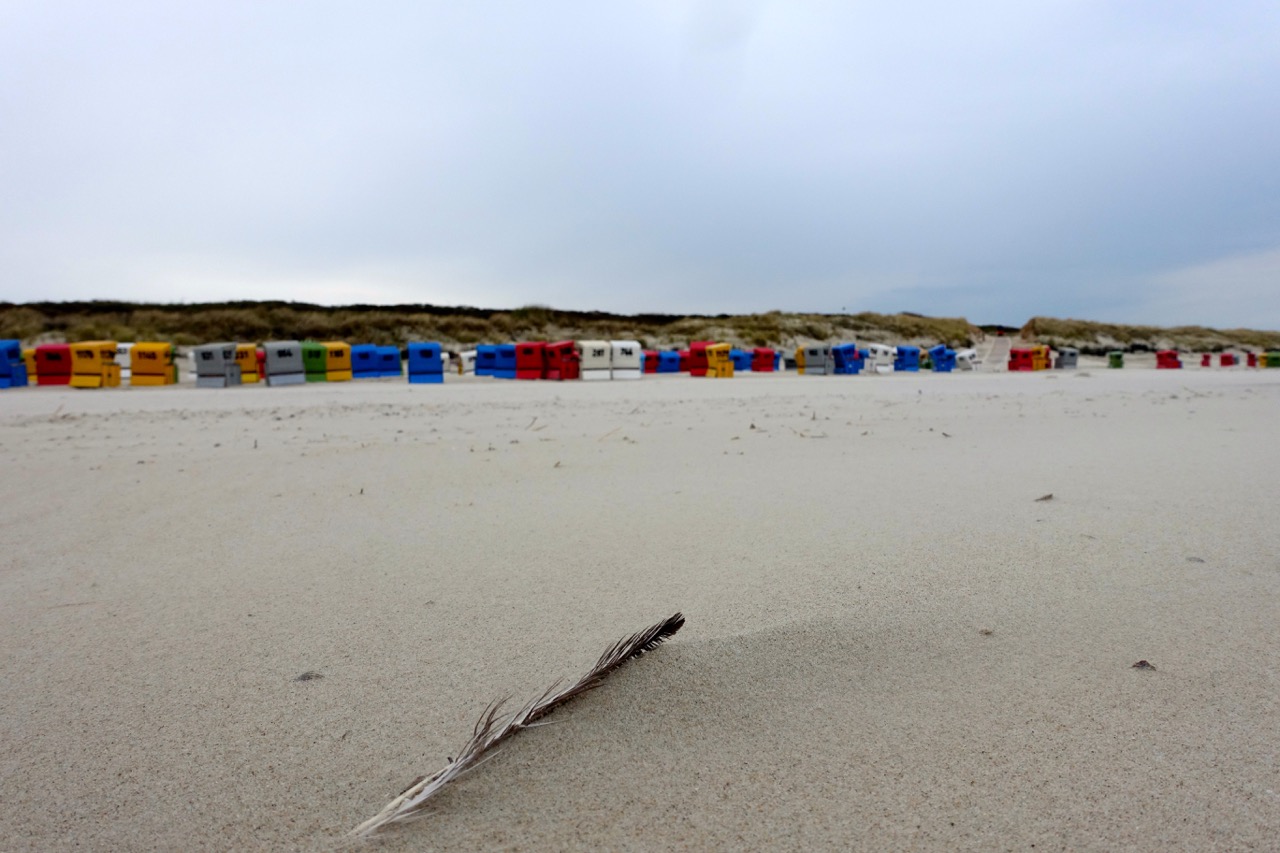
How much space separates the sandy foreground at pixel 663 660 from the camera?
1.04m

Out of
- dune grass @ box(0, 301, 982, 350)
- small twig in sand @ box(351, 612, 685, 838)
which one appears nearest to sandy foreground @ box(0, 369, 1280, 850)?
small twig in sand @ box(351, 612, 685, 838)

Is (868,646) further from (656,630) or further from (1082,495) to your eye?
(1082,495)

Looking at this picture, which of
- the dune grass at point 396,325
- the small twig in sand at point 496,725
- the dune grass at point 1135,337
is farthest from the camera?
the dune grass at point 1135,337

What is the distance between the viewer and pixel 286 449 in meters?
4.93

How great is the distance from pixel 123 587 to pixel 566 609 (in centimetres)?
135

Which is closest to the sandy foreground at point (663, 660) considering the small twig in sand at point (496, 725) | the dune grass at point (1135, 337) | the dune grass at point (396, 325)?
the small twig in sand at point (496, 725)

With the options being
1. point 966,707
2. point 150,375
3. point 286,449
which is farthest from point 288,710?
point 150,375

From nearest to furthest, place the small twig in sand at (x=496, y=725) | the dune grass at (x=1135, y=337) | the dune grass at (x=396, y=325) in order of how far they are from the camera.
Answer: the small twig in sand at (x=496, y=725) < the dune grass at (x=396, y=325) < the dune grass at (x=1135, y=337)

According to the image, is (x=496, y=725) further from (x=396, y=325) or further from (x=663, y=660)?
(x=396, y=325)

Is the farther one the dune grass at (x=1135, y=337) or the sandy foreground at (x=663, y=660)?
the dune grass at (x=1135, y=337)

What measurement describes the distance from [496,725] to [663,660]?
0.39m

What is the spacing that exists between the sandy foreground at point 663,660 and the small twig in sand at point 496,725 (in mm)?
30

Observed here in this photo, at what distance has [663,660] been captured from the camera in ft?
4.88

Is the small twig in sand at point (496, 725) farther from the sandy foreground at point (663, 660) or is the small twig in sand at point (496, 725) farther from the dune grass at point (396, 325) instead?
the dune grass at point (396, 325)
